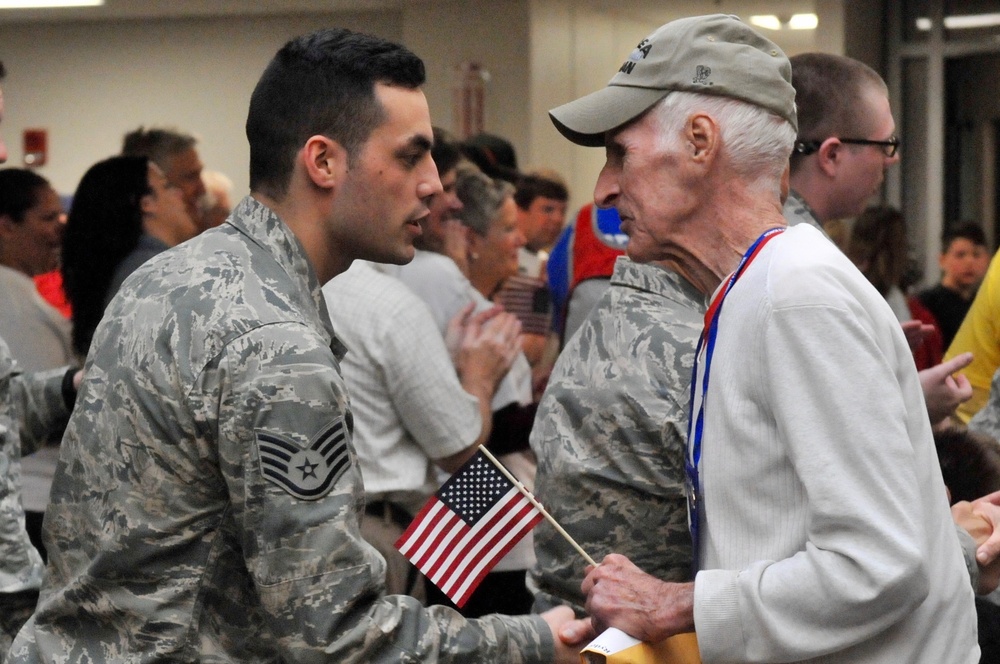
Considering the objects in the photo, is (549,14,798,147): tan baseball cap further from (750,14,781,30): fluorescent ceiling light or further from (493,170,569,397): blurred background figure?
(750,14,781,30): fluorescent ceiling light

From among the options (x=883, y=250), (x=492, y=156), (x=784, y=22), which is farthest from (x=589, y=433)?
(x=784, y=22)

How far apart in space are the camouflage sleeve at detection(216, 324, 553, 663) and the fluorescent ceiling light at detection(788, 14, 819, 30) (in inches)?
433

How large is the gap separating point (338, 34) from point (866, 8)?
9.06m

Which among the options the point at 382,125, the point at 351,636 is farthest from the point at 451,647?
the point at 382,125

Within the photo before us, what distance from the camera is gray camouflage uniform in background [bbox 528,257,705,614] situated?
7.55 ft

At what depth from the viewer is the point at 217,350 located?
5.45 ft

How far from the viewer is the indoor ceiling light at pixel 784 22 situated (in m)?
11.9

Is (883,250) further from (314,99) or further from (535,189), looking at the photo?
(314,99)

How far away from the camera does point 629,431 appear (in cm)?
232

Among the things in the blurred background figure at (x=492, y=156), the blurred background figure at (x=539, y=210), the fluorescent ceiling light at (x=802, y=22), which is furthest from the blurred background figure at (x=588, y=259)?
the fluorescent ceiling light at (x=802, y=22)

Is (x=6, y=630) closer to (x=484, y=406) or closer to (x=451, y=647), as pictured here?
(x=451, y=647)

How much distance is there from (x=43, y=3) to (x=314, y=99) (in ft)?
34.4

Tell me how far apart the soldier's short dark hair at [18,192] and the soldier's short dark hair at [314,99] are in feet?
9.70

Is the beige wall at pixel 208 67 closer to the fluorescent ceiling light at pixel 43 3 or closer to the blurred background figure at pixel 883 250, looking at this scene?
the fluorescent ceiling light at pixel 43 3
